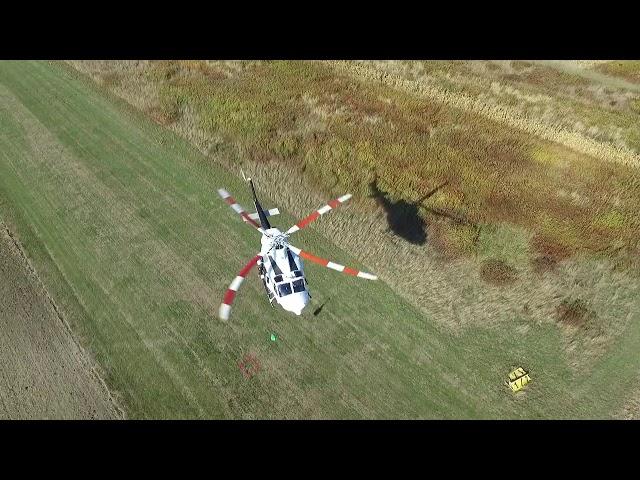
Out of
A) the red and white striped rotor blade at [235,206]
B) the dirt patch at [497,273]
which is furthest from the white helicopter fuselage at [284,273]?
the dirt patch at [497,273]

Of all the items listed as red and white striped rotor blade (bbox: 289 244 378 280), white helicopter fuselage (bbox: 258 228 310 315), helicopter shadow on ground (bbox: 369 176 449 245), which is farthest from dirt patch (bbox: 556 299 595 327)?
white helicopter fuselage (bbox: 258 228 310 315)

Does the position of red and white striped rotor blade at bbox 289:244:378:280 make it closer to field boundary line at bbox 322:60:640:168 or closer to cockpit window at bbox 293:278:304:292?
cockpit window at bbox 293:278:304:292

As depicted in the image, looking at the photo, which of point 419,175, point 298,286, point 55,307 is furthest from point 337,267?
point 419,175

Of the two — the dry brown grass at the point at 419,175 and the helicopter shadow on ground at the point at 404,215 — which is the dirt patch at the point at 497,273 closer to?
the dry brown grass at the point at 419,175

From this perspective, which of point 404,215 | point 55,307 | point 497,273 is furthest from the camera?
point 404,215

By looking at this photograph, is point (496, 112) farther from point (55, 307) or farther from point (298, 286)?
point (55, 307)

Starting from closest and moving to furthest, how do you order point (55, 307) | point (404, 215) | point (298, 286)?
point (298, 286), point (55, 307), point (404, 215)

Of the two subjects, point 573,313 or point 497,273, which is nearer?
point 573,313
